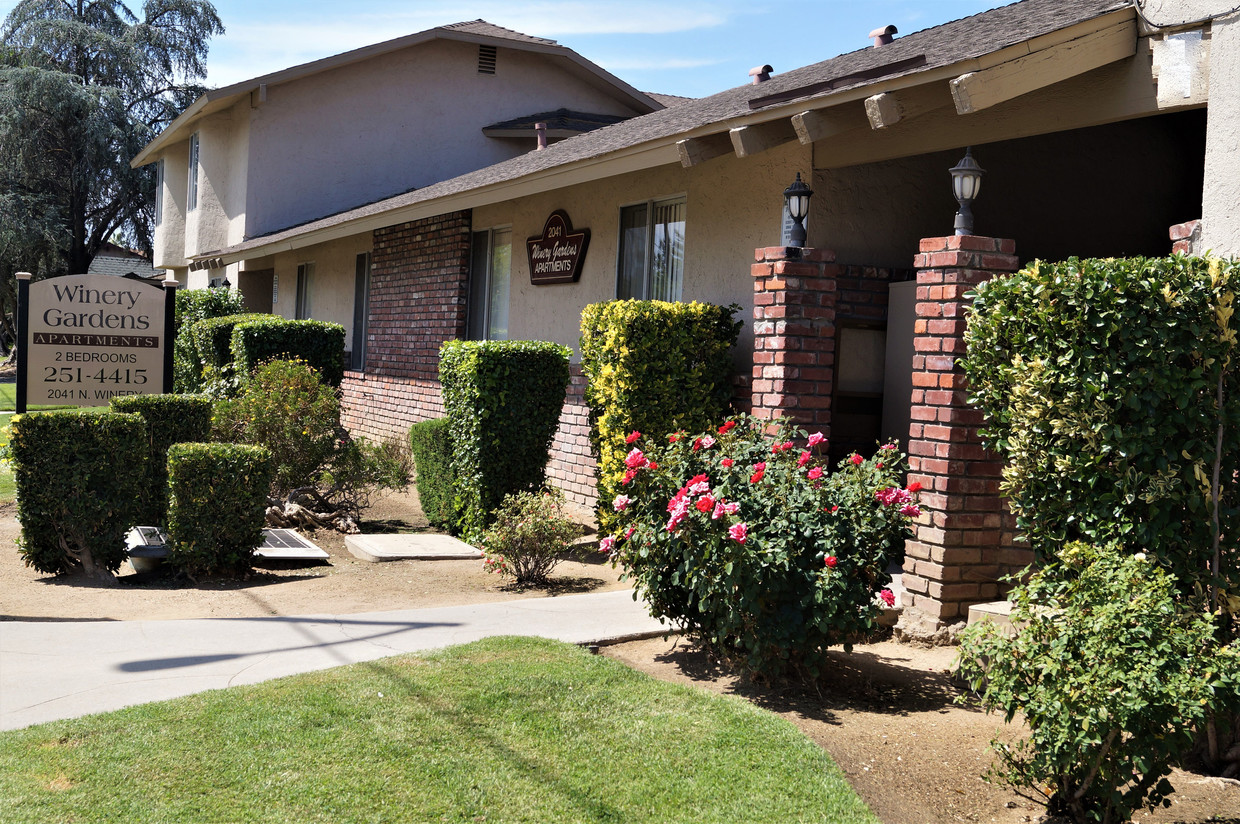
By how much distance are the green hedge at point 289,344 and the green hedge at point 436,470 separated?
2959mm

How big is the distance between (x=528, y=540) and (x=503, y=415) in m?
1.63

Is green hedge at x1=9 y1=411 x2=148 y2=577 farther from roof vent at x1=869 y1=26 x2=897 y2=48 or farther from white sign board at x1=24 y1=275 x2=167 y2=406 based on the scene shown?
roof vent at x1=869 y1=26 x2=897 y2=48

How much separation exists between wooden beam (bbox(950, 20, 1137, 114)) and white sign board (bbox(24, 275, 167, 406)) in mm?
8363

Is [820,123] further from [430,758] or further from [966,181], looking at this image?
[430,758]

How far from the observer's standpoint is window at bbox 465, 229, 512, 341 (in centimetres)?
1361

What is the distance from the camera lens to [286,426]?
10.6 meters

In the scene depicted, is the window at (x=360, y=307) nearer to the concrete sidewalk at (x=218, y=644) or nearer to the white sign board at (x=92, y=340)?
the white sign board at (x=92, y=340)

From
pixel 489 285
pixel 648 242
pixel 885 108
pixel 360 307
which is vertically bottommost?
pixel 360 307

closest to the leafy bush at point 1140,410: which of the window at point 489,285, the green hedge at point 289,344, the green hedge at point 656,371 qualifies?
the green hedge at point 656,371

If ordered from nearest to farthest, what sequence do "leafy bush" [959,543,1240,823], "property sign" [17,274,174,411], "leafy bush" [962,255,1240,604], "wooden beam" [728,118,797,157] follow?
"leafy bush" [959,543,1240,823], "leafy bush" [962,255,1240,604], "wooden beam" [728,118,797,157], "property sign" [17,274,174,411]

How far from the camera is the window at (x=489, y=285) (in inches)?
536

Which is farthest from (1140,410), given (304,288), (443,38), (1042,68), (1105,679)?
(443,38)

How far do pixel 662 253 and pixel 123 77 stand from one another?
29912 mm

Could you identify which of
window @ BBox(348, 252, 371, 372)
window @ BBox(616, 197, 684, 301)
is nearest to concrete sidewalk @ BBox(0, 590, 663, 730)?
window @ BBox(616, 197, 684, 301)
